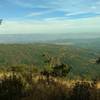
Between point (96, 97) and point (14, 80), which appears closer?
point (96, 97)

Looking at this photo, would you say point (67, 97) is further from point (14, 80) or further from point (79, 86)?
point (14, 80)

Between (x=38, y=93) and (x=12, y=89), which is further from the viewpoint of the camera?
(x=38, y=93)

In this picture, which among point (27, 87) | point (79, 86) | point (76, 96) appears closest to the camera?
point (76, 96)

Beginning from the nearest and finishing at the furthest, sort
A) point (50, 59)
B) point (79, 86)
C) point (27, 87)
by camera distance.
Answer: point (79, 86) < point (27, 87) < point (50, 59)

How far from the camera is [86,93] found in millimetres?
6301

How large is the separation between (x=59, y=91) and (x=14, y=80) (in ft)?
4.47

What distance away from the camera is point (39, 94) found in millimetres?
6836

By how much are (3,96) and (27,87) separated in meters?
1.17

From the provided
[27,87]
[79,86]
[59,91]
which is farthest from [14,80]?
[79,86]

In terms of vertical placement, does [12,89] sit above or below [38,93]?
above

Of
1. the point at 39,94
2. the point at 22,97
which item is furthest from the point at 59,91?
the point at 22,97

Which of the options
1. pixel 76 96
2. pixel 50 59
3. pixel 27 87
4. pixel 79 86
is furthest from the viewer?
pixel 50 59

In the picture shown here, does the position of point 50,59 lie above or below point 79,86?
below

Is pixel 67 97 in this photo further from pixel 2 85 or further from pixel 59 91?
pixel 2 85
